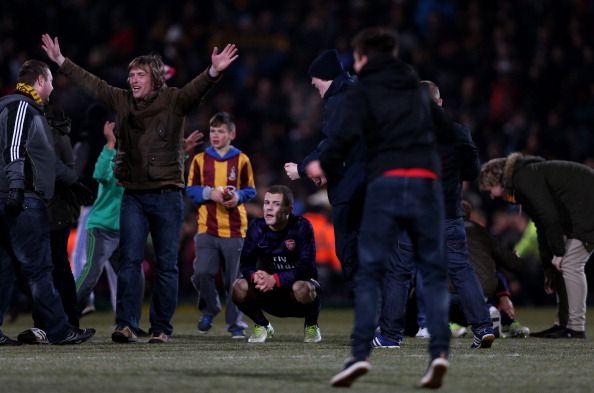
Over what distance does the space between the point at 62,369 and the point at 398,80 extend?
2864mm

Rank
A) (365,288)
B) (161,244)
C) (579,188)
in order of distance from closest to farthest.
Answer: (365,288)
(161,244)
(579,188)

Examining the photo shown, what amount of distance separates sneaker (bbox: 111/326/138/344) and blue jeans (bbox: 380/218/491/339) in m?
2.14

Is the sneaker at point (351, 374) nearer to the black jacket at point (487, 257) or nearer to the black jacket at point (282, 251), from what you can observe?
the black jacket at point (282, 251)

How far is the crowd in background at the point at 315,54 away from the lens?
834 inches

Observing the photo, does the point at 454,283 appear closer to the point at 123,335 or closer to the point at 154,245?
the point at 154,245

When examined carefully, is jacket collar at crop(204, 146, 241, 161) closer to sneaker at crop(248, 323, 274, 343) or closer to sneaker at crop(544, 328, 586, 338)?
sneaker at crop(248, 323, 274, 343)

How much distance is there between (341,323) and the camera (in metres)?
15.1

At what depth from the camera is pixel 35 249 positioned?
1012cm

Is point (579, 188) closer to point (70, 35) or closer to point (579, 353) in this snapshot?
point (579, 353)

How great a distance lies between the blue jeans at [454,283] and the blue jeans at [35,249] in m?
2.71

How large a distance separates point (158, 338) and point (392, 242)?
12.7 ft

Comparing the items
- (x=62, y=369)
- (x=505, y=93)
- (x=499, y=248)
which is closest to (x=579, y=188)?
(x=499, y=248)

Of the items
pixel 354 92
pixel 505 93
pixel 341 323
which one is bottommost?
pixel 341 323

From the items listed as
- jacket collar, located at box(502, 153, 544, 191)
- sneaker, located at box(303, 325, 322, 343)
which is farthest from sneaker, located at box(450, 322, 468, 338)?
sneaker, located at box(303, 325, 322, 343)
